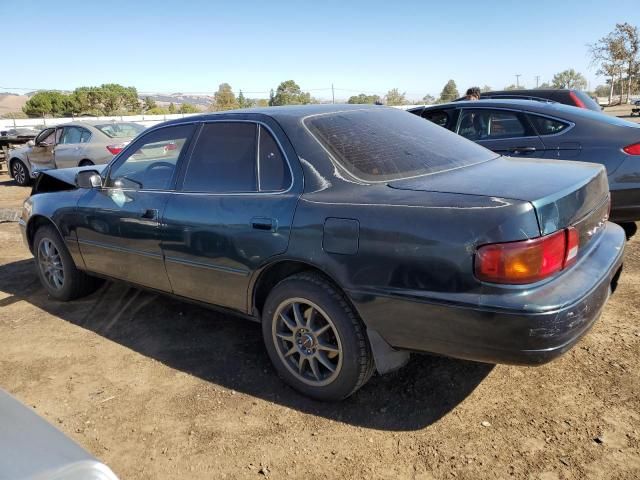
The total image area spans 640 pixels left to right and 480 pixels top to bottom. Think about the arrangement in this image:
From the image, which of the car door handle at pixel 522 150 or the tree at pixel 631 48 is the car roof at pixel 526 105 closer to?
the car door handle at pixel 522 150

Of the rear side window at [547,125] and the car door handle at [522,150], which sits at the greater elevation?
the rear side window at [547,125]

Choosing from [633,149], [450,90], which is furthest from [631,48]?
[633,149]

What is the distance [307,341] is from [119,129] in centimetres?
1011

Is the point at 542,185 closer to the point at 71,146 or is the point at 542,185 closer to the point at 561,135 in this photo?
the point at 561,135

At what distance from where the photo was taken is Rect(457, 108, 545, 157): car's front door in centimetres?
527

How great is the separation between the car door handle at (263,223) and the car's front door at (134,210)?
0.90 m

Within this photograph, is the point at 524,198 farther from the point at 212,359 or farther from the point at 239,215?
the point at 212,359

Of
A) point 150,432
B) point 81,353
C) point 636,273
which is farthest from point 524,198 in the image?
point 81,353

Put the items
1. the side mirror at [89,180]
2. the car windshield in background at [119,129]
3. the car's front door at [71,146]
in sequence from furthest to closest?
the car windshield in background at [119,129], the car's front door at [71,146], the side mirror at [89,180]

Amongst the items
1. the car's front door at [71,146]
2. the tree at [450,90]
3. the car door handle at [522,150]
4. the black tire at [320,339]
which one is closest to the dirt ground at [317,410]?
the black tire at [320,339]

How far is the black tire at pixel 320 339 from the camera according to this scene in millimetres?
2629

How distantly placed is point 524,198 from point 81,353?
10.3 feet

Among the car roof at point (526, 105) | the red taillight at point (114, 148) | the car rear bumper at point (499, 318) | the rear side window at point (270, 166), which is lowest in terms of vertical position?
the car rear bumper at point (499, 318)

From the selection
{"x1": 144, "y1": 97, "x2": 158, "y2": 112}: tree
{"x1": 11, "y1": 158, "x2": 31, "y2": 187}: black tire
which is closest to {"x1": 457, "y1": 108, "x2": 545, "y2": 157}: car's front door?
{"x1": 11, "y1": 158, "x2": 31, "y2": 187}: black tire
